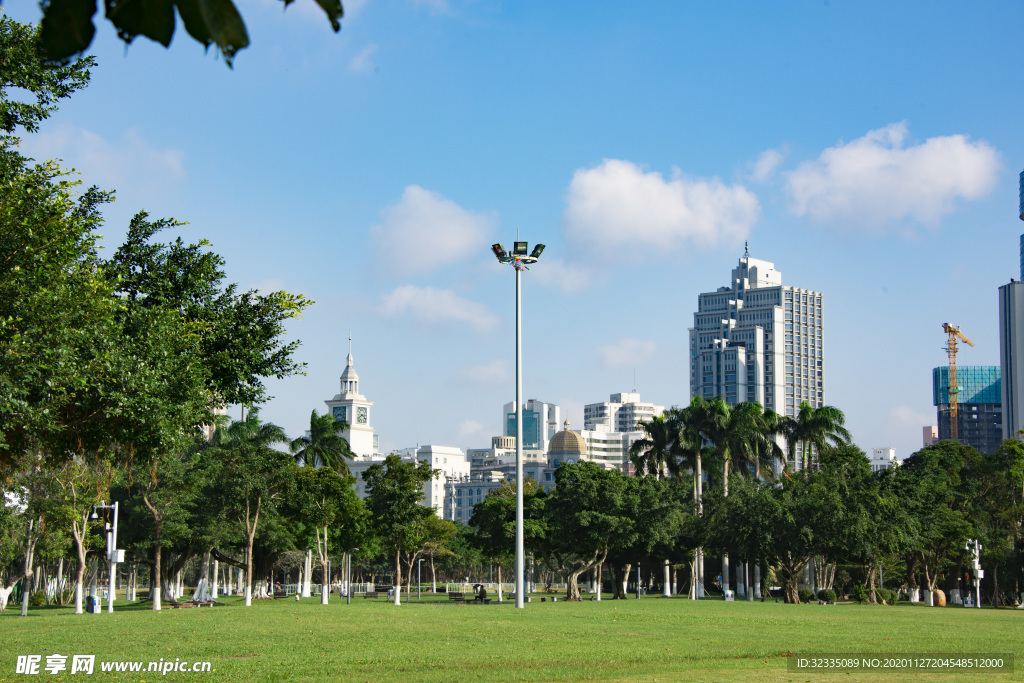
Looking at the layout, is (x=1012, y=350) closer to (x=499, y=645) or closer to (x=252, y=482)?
(x=252, y=482)

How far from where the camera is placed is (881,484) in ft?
195

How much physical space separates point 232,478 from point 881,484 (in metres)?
38.7

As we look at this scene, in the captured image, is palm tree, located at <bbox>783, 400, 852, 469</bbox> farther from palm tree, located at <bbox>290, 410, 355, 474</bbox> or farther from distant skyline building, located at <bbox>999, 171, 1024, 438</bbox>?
distant skyline building, located at <bbox>999, 171, 1024, 438</bbox>

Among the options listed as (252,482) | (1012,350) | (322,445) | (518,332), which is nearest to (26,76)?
(518,332)

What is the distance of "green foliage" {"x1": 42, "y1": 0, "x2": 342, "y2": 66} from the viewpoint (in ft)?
8.48

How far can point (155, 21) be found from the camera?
2609 millimetres

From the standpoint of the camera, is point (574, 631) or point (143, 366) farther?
point (574, 631)

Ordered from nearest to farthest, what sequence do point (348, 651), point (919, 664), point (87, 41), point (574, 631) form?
point (87, 41) < point (919, 664) < point (348, 651) < point (574, 631)

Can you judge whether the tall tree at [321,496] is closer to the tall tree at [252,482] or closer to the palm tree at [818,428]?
the tall tree at [252,482]

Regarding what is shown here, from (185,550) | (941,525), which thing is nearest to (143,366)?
(185,550)

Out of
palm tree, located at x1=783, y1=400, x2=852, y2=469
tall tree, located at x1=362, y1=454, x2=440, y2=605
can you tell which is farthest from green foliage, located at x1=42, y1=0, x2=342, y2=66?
palm tree, located at x1=783, y1=400, x2=852, y2=469

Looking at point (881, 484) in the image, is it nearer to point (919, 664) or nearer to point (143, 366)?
point (919, 664)

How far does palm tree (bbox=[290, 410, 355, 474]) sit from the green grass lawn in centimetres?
3896

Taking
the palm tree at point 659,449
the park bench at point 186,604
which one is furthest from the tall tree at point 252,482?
the palm tree at point 659,449
